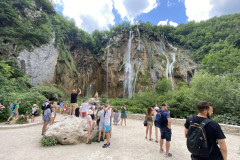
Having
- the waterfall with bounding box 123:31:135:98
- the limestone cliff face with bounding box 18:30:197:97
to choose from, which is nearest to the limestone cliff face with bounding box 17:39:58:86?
the limestone cliff face with bounding box 18:30:197:97

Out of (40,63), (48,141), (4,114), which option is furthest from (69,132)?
(40,63)

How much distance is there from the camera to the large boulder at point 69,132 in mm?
5098

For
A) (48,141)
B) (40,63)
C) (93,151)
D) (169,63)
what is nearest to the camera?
(93,151)

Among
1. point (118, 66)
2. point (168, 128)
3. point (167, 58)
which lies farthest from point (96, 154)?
point (167, 58)

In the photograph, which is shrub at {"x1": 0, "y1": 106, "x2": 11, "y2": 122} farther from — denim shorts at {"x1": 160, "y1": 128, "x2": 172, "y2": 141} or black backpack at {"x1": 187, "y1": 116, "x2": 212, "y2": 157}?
black backpack at {"x1": 187, "y1": 116, "x2": 212, "y2": 157}

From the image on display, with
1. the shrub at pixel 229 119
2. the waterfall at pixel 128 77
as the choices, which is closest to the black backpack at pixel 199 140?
the shrub at pixel 229 119

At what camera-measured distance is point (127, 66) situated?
2980 cm

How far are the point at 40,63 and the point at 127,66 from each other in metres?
17.9

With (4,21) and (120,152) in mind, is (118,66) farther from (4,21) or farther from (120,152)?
(120,152)

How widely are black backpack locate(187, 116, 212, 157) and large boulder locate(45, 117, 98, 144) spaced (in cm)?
466

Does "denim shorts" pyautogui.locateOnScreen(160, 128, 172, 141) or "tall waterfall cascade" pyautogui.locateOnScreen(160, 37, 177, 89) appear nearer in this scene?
"denim shorts" pyautogui.locateOnScreen(160, 128, 172, 141)

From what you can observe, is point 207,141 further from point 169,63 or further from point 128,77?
point 169,63

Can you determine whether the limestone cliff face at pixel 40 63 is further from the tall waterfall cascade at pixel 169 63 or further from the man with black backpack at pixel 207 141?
the tall waterfall cascade at pixel 169 63

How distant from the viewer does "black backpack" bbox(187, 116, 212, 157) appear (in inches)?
73.7
